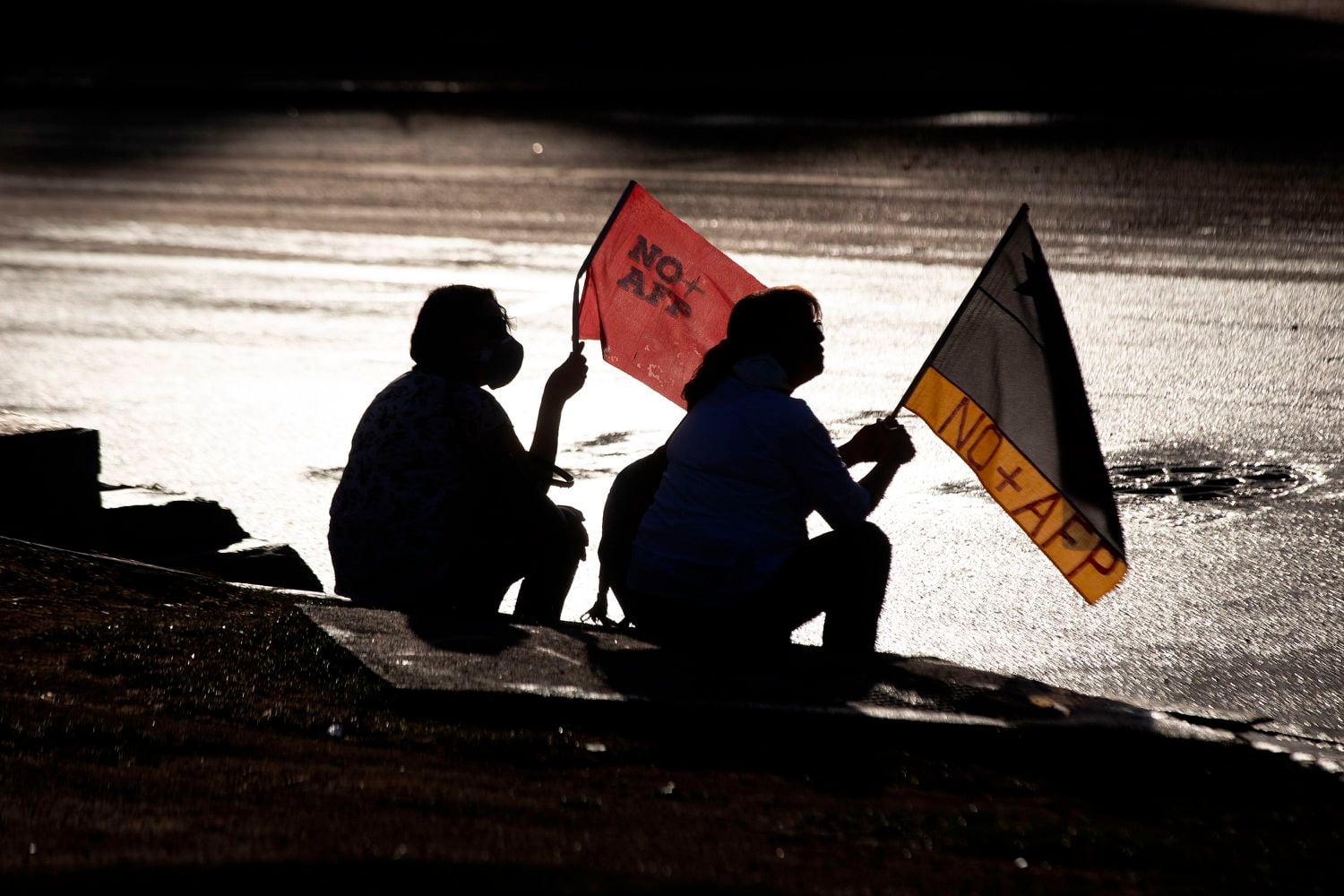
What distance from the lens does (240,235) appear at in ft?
49.5

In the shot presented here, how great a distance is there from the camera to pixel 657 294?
5.86 m

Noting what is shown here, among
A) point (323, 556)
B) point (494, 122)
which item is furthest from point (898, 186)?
point (323, 556)

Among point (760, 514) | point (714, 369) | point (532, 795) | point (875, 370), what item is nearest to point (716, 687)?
point (760, 514)

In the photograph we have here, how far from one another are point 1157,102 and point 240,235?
35.8ft

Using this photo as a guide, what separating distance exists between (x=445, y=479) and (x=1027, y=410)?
1.68 meters

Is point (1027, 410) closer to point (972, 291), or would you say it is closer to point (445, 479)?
point (972, 291)

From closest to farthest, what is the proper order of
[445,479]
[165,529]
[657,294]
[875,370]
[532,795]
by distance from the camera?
1. [532,795]
2. [445,479]
3. [657,294]
4. [165,529]
5. [875,370]

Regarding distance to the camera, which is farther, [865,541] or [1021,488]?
[1021,488]

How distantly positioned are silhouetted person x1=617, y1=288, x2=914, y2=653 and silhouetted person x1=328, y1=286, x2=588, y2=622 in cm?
50

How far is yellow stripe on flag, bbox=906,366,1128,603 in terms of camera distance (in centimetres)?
493

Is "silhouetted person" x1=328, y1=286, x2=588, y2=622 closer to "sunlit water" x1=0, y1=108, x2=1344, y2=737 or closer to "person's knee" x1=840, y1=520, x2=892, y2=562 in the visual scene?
"person's knee" x1=840, y1=520, x2=892, y2=562

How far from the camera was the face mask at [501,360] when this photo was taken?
17.0 feet

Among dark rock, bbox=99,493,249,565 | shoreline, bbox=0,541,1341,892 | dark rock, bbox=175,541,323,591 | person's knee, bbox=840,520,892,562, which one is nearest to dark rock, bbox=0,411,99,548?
dark rock, bbox=99,493,249,565

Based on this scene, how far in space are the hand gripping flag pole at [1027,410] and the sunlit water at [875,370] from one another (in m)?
0.54
